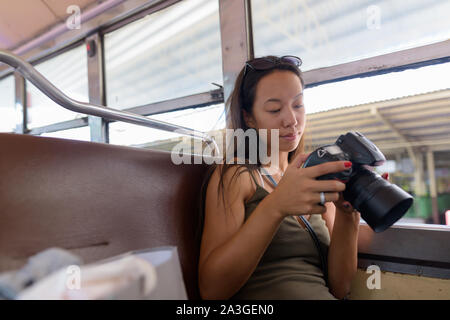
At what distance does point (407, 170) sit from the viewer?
1.56 meters

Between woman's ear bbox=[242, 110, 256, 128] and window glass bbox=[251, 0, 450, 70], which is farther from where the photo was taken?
window glass bbox=[251, 0, 450, 70]

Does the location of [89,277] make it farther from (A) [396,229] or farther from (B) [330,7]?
(B) [330,7]

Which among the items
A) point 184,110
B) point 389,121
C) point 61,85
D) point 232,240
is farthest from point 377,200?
point 61,85

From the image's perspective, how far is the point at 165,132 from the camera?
6.98 feet

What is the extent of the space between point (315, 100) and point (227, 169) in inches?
32.2

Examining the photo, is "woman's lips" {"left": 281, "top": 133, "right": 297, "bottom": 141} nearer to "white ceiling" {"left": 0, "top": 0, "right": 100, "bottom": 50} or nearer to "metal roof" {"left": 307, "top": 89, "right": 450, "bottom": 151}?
"metal roof" {"left": 307, "top": 89, "right": 450, "bottom": 151}

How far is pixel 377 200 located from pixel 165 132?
174cm

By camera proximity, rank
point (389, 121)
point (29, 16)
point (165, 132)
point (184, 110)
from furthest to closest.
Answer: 1. point (29, 16)
2. point (165, 132)
3. point (184, 110)
4. point (389, 121)

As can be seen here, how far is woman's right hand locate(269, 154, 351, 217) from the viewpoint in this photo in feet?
1.90

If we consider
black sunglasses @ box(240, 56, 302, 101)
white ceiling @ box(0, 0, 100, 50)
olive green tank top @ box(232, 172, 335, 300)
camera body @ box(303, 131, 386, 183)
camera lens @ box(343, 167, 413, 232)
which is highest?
white ceiling @ box(0, 0, 100, 50)

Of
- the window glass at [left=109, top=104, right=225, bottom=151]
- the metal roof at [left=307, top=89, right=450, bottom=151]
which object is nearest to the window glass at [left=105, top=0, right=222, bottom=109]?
the window glass at [left=109, top=104, right=225, bottom=151]

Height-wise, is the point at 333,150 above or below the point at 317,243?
above

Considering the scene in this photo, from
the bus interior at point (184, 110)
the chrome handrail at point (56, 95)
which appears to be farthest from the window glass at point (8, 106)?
the chrome handrail at point (56, 95)

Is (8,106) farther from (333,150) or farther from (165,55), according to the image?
(333,150)
